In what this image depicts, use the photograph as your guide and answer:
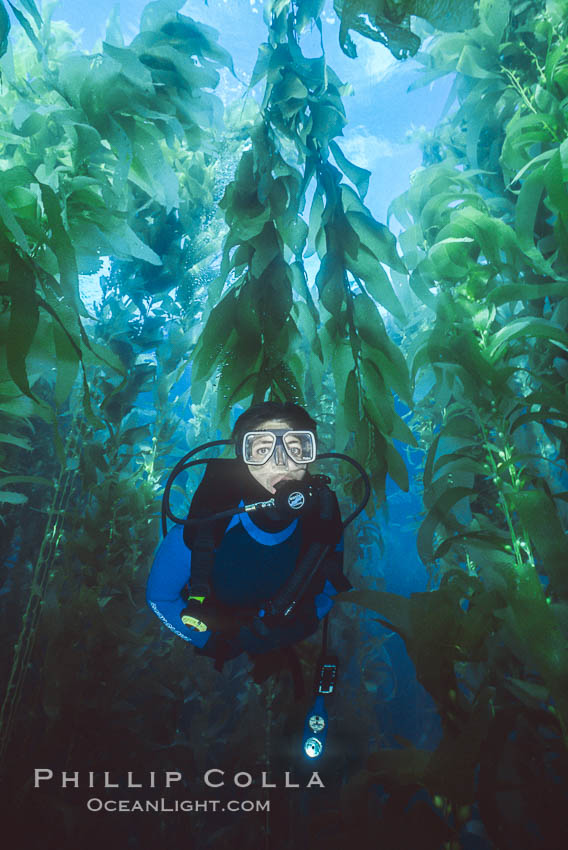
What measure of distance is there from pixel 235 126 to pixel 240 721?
5.19m

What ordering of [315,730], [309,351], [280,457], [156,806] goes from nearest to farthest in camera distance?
[315,730], [280,457], [309,351], [156,806]

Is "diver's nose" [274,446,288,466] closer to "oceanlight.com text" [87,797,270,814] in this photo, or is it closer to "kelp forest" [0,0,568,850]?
"kelp forest" [0,0,568,850]

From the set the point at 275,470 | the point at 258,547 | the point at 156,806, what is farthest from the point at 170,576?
the point at 156,806

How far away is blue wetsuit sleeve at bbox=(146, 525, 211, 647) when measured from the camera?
1.43 m

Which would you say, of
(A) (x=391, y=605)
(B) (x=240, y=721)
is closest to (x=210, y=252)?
(A) (x=391, y=605)

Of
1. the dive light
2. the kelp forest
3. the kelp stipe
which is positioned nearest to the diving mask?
the kelp forest

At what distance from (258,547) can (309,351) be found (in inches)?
39.2

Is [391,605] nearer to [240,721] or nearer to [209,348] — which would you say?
[209,348]

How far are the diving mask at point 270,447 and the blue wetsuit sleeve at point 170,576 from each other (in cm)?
38

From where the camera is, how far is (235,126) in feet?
10.6

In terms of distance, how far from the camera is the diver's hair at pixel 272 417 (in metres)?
1.58

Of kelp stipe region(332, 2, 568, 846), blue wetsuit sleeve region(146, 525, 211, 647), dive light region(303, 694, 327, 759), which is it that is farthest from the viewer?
blue wetsuit sleeve region(146, 525, 211, 647)

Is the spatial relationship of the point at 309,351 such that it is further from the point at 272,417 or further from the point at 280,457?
the point at 280,457

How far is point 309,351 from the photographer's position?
2027 millimetres
